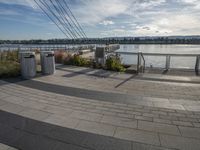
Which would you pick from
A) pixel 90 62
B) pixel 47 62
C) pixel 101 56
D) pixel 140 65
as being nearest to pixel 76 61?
pixel 90 62

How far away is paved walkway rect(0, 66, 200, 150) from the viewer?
11.1ft

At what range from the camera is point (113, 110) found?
462cm

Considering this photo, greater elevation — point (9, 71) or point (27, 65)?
point (27, 65)

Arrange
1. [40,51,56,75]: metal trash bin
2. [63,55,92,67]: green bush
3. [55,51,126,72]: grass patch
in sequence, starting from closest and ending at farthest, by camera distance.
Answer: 1. [40,51,56,75]: metal trash bin
2. [55,51,126,72]: grass patch
3. [63,55,92,67]: green bush

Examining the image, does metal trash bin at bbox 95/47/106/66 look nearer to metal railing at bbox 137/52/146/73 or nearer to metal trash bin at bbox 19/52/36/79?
metal railing at bbox 137/52/146/73

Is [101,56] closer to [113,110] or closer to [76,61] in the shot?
[76,61]

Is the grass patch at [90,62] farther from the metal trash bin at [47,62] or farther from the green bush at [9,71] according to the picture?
the green bush at [9,71]

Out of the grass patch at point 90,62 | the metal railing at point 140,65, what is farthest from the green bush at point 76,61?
the metal railing at point 140,65

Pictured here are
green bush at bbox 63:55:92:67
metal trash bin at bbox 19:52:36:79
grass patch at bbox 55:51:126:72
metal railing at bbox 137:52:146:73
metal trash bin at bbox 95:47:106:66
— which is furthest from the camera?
green bush at bbox 63:55:92:67

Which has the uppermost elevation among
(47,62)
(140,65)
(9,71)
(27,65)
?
(47,62)

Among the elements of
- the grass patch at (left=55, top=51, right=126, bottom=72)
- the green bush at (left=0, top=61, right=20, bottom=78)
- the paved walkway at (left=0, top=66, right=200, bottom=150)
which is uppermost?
the grass patch at (left=55, top=51, right=126, bottom=72)

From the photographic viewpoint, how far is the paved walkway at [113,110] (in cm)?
337

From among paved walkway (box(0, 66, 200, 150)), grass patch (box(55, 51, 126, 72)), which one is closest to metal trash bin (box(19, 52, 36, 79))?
paved walkway (box(0, 66, 200, 150))

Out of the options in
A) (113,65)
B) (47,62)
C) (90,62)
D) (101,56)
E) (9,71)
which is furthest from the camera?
(90,62)
